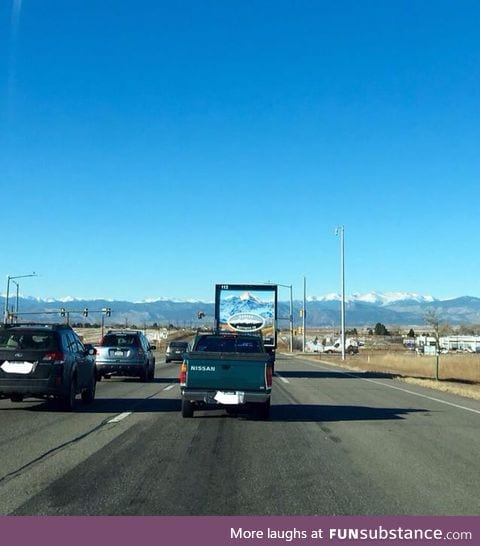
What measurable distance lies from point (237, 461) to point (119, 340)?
1881 centimetres

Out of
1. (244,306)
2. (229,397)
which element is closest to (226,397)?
(229,397)

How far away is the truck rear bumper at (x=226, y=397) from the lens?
1445 cm

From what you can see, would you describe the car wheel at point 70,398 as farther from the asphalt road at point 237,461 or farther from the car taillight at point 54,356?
the car taillight at point 54,356

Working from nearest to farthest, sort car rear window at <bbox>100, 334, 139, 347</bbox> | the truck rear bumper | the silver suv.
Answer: the truck rear bumper
the silver suv
car rear window at <bbox>100, 334, 139, 347</bbox>

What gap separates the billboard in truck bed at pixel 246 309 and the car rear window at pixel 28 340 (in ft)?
50.7

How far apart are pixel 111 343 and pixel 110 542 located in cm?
2217

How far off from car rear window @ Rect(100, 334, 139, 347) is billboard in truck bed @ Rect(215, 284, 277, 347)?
4.38m

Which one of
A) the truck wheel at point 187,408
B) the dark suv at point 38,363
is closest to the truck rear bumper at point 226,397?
the truck wheel at point 187,408

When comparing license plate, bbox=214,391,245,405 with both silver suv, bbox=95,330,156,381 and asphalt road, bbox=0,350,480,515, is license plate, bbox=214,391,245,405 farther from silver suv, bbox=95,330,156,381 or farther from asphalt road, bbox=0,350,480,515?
silver suv, bbox=95,330,156,381

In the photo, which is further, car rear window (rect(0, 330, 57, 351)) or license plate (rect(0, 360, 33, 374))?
car rear window (rect(0, 330, 57, 351))

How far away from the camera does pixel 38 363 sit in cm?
1552

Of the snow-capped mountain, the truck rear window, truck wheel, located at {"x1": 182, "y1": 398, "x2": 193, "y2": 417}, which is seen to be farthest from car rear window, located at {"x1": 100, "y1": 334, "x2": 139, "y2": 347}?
truck wheel, located at {"x1": 182, "y1": 398, "x2": 193, "y2": 417}

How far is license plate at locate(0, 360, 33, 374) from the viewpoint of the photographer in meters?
15.4

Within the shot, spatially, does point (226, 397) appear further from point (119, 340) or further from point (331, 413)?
point (119, 340)
